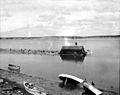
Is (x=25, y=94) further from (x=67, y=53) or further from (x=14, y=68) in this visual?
(x=67, y=53)

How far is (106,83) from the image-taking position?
49.7m

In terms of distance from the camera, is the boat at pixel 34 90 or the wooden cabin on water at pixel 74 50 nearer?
the boat at pixel 34 90

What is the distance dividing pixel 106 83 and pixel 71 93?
15.1 m

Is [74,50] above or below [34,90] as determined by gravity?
above

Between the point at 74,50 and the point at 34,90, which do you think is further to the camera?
the point at 74,50

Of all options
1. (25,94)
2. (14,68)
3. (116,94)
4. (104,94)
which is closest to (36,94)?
(25,94)

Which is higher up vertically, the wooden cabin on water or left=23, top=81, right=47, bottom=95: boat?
the wooden cabin on water

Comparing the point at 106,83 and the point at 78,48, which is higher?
the point at 78,48

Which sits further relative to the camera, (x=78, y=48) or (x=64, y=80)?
(x=78, y=48)

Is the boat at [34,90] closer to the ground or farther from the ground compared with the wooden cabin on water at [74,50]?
closer to the ground

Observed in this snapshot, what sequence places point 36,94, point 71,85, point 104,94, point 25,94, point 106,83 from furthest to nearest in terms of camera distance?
point 106,83 < point 71,85 < point 104,94 < point 25,94 < point 36,94

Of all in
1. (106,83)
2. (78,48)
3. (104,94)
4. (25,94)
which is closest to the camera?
(25,94)

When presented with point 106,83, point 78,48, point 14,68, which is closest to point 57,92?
point 106,83

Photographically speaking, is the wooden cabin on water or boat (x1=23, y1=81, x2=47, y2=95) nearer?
boat (x1=23, y1=81, x2=47, y2=95)
